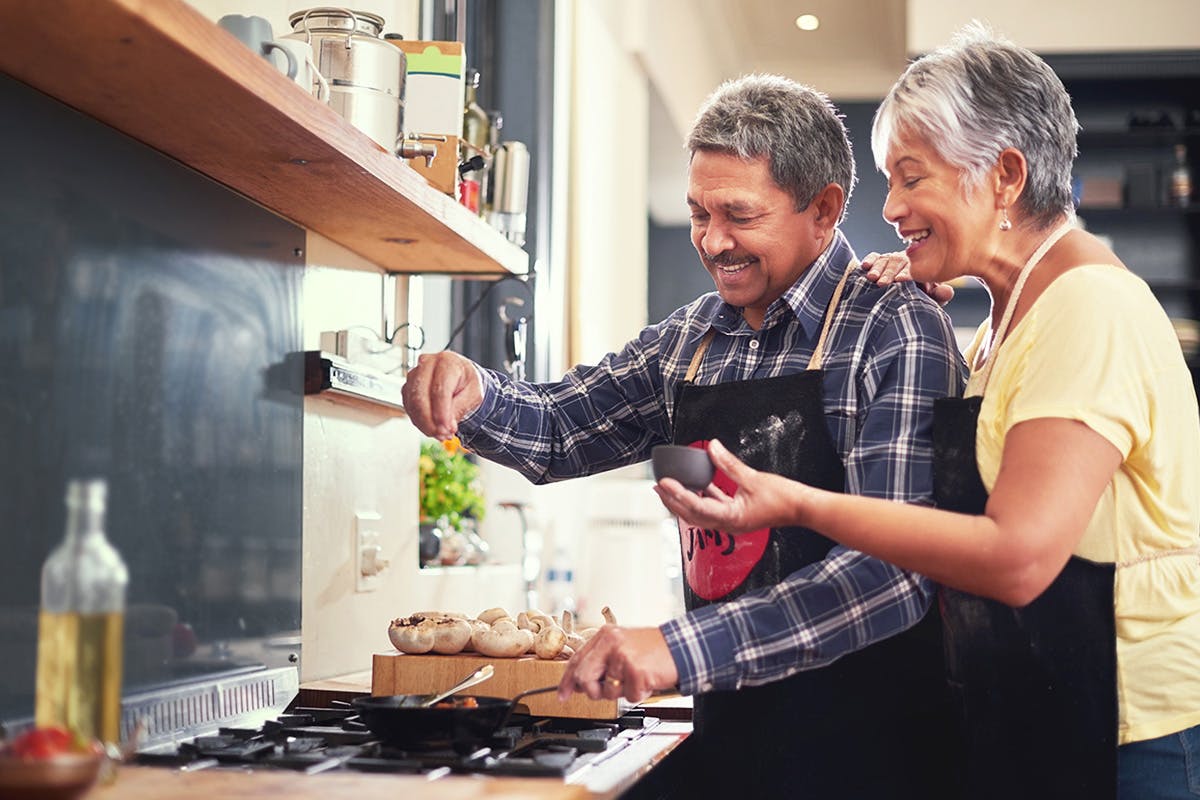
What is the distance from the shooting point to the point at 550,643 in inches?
70.7

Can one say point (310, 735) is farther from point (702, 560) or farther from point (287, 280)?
point (287, 280)

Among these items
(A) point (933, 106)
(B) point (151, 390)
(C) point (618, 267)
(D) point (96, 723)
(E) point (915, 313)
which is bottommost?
(D) point (96, 723)

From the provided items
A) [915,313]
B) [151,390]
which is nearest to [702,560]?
[915,313]

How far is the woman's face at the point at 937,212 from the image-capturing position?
1.57m

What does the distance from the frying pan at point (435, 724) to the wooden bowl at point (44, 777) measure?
59 centimetres

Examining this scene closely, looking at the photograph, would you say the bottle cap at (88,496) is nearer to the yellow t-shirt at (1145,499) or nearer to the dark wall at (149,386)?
the dark wall at (149,386)

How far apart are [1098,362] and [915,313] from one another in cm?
36

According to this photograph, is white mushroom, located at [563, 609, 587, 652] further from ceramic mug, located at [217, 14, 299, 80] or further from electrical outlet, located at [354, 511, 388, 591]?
ceramic mug, located at [217, 14, 299, 80]

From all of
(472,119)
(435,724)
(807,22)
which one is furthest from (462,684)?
(807,22)

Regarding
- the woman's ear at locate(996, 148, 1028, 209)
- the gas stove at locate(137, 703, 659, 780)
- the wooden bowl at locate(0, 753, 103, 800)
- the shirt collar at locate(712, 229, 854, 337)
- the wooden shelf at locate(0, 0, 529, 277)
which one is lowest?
the gas stove at locate(137, 703, 659, 780)

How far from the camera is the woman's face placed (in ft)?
5.15

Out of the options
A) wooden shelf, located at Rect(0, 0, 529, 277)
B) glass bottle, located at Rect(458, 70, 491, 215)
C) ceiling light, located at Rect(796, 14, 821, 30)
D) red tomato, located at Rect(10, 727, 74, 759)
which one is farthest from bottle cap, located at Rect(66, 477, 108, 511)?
ceiling light, located at Rect(796, 14, 821, 30)

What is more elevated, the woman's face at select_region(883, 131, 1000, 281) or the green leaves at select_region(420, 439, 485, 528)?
the woman's face at select_region(883, 131, 1000, 281)

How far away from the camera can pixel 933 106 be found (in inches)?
61.2
